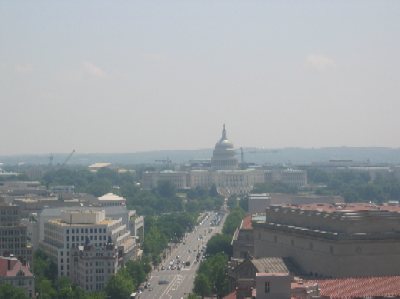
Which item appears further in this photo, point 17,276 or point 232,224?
point 232,224

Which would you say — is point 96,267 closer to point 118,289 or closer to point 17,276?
point 17,276

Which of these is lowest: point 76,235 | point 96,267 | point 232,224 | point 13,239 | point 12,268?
point 96,267

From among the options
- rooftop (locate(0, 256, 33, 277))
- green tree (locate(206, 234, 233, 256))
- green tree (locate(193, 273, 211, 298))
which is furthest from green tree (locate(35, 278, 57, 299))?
green tree (locate(206, 234, 233, 256))

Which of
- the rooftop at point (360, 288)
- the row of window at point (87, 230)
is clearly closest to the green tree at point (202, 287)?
the row of window at point (87, 230)

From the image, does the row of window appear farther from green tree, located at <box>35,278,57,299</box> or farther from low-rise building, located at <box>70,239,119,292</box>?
green tree, located at <box>35,278,57,299</box>

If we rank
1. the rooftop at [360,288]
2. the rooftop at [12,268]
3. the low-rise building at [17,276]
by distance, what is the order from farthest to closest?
the rooftop at [12,268] < the low-rise building at [17,276] < the rooftop at [360,288]

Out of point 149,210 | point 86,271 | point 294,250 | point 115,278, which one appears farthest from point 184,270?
point 149,210

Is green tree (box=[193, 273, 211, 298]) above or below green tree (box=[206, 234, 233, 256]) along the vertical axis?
below

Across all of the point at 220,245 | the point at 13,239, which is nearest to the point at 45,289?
the point at 13,239

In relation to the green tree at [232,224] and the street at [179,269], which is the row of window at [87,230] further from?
the green tree at [232,224]
